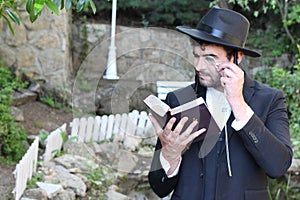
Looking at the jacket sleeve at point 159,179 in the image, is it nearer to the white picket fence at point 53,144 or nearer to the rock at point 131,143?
the white picket fence at point 53,144

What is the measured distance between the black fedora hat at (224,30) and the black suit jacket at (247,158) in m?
0.15

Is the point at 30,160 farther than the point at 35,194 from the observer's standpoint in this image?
Yes

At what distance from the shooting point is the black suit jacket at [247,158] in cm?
149

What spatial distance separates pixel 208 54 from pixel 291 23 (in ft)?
15.2

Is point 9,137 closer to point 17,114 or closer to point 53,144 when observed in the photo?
point 53,144

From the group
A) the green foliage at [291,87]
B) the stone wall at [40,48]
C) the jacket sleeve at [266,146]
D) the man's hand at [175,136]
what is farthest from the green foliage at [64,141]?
the jacket sleeve at [266,146]

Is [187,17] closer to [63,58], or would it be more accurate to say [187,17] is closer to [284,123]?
[63,58]

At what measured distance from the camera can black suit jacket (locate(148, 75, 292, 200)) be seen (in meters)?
1.49

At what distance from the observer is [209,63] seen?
1.53 meters

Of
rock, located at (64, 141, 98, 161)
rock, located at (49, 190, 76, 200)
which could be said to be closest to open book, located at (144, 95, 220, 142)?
rock, located at (49, 190, 76, 200)

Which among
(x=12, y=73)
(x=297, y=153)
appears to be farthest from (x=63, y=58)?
(x=297, y=153)

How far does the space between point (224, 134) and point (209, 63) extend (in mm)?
235

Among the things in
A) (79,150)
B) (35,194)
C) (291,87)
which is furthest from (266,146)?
(291,87)

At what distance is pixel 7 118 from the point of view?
4012 millimetres
